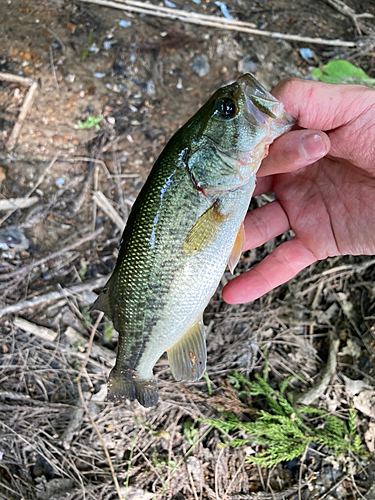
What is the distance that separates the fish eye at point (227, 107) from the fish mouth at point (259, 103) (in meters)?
0.07

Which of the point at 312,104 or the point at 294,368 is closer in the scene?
the point at 312,104

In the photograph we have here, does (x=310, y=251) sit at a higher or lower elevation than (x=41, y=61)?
lower

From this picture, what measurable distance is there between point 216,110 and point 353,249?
136 cm

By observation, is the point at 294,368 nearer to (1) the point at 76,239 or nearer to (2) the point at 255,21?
(1) the point at 76,239

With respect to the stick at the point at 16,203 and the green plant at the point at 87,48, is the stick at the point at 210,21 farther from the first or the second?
the stick at the point at 16,203

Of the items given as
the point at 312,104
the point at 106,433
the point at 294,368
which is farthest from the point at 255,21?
the point at 106,433

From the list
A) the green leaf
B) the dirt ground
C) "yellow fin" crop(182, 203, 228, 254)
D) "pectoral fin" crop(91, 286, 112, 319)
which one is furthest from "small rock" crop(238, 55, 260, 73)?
"pectoral fin" crop(91, 286, 112, 319)

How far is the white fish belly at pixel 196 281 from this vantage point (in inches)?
82.5

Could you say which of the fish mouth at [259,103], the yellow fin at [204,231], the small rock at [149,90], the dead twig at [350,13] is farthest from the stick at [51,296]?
the dead twig at [350,13]

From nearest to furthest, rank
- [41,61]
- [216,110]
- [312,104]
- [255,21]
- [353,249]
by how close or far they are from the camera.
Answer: [216,110]
[312,104]
[353,249]
[41,61]
[255,21]

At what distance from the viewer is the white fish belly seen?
2.10 m

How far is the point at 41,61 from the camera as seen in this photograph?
399 cm

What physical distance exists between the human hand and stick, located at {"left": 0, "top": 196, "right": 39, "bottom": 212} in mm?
2136

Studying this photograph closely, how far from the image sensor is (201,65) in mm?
4250
